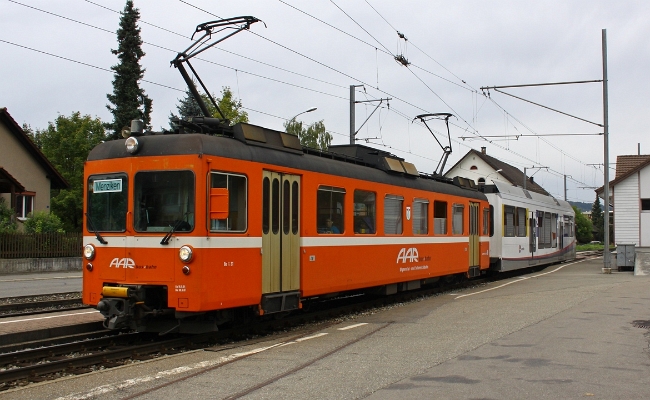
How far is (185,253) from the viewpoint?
9117 millimetres

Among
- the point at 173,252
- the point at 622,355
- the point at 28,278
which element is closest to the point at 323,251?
the point at 173,252

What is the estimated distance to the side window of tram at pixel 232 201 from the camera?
9414 mm

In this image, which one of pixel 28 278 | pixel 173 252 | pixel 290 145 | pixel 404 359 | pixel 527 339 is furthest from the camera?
pixel 28 278

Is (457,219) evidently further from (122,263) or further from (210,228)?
(122,263)

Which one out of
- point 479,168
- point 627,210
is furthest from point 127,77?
point 479,168

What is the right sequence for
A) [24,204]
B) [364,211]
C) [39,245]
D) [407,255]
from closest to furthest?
[364,211] → [407,255] → [39,245] → [24,204]

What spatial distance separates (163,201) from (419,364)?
13.2 ft

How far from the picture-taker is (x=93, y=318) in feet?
38.1

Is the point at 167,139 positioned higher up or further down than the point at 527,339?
higher up

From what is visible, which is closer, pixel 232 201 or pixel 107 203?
pixel 232 201

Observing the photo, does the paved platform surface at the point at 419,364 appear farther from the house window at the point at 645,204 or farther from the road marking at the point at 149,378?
the house window at the point at 645,204

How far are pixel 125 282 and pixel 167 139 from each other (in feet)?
6.70

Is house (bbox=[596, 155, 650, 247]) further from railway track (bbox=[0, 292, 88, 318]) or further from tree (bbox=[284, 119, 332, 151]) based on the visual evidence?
railway track (bbox=[0, 292, 88, 318])

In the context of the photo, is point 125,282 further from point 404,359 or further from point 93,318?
point 404,359
